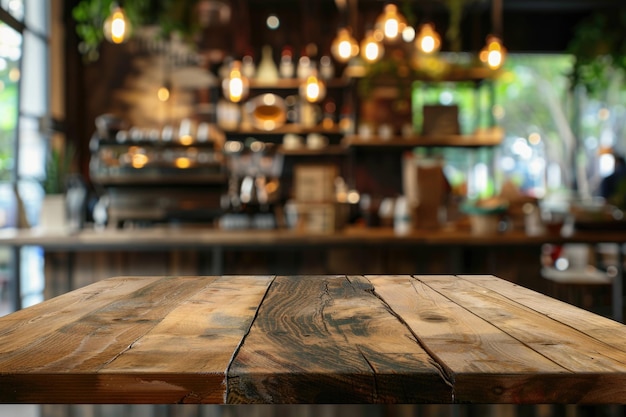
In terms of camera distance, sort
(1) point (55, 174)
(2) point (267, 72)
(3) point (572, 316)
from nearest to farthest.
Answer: (3) point (572, 316), (1) point (55, 174), (2) point (267, 72)

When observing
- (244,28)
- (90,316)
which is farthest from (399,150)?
(90,316)

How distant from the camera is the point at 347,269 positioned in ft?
12.4

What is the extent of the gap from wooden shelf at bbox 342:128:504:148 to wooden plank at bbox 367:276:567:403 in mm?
4683

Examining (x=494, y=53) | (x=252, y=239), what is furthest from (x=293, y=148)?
(x=252, y=239)

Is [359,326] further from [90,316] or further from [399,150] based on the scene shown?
[399,150]

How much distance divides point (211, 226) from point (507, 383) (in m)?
3.81

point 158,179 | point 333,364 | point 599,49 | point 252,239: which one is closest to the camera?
point 333,364

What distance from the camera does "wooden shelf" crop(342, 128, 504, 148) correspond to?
6.00 metres

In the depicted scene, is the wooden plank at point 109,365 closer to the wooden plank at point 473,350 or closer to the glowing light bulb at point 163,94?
the wooden plank at point 473,350

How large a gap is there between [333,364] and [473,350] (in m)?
0.22

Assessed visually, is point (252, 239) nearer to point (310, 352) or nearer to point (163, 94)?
point (310, 352)

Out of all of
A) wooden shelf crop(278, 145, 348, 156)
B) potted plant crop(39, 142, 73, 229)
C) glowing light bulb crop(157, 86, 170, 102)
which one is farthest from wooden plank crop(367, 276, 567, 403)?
glowing light bulb crop(157, 86, 170, 102)

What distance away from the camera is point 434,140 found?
19.7ft

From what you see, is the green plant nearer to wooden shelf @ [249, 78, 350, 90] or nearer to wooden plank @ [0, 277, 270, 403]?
A: wooden plank @ [0, 277, 270, 403]
